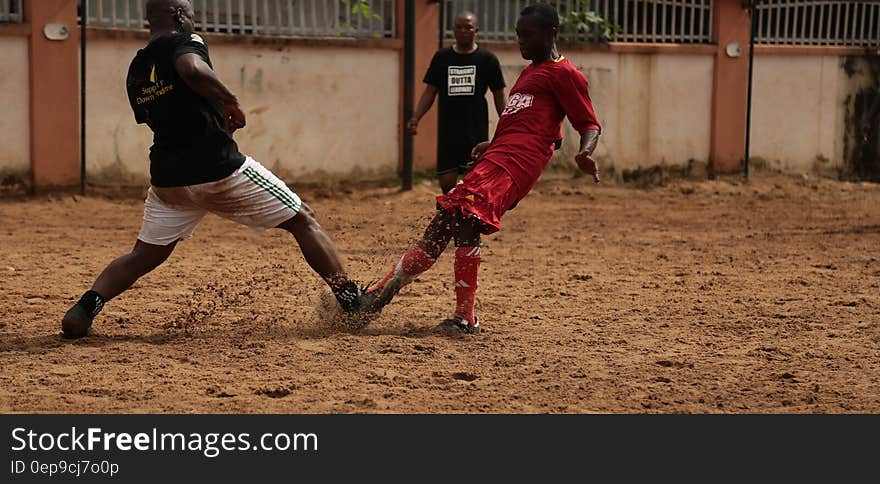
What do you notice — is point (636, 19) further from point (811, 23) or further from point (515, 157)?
point (515, 157)

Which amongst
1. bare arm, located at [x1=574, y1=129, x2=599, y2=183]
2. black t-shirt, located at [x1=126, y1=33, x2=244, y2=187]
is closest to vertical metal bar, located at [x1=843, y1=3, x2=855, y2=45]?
bare arm, located at [x1=574, y1=129, x2=599, y2=183]

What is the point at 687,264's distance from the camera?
8.12 metres

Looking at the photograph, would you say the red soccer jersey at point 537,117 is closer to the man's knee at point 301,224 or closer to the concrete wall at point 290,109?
the man's knee at point 301,224

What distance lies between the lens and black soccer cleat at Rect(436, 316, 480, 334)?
5.69 m

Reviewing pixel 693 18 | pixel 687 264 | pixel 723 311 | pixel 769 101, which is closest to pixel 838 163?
pixel 769 101

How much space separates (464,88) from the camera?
30.1ft

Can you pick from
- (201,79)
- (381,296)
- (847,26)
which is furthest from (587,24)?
(201,79)

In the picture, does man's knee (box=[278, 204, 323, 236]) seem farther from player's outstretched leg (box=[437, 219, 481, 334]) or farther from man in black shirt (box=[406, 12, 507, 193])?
man in black shirt (box=[406, 12, 507, 193])

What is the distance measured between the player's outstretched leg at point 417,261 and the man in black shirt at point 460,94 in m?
3.39

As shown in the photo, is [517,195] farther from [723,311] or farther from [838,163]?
[838,163]

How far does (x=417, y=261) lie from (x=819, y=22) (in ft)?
33.3

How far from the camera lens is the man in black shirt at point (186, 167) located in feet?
16.7

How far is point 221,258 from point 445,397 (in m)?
3.92

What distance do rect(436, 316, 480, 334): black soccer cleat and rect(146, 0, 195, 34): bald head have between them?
5.95 feet
